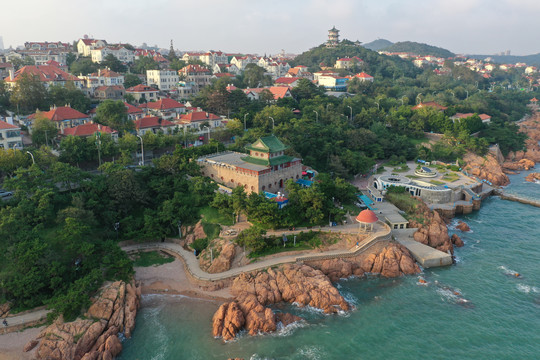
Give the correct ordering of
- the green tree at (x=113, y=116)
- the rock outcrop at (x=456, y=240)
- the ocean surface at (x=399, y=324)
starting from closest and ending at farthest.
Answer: the ocean surface at (x=399, y=324) < the rock outcrop at (x=456, y=240) < the green tree at (x=113, y=116)

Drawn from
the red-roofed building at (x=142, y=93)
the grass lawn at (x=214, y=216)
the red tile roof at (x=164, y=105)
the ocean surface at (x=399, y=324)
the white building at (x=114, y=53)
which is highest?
the white building at (x=114, y=53)

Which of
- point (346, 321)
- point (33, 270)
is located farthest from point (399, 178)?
point (33, 270)

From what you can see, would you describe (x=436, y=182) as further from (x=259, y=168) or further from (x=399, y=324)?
(x=399, y=324)

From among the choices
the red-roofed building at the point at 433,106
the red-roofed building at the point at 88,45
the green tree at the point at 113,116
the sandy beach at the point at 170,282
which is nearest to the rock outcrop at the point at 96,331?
the sandy beach at the point at 170,282

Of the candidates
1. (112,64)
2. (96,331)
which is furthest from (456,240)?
(112,64)

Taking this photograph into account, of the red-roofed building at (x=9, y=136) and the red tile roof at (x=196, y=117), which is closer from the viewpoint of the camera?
the red-roofed building at (x=9, y=136)

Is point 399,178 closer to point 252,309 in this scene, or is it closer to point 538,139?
point 252,309

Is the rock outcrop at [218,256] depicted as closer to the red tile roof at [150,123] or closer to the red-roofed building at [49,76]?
the red tile roof at [150,123]
